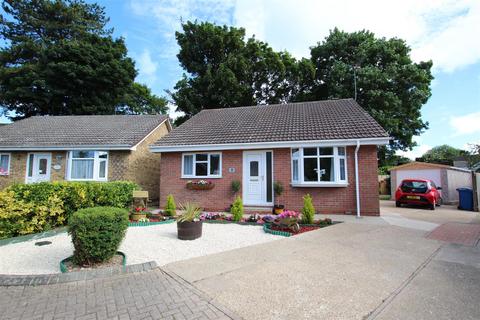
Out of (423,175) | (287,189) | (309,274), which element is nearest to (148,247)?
(309,274)

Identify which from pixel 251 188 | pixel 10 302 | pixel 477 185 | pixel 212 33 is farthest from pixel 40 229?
pixel 212 33

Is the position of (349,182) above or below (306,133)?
below

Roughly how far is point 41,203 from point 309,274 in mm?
7178

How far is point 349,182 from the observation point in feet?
31.5

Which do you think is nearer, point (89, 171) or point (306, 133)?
point (306, 133)

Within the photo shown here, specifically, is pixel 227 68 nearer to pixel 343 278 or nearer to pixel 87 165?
pixel 87 165

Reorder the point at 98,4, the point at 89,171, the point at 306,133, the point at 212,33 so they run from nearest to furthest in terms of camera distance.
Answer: the point at 306,133 → the point at 89,171 → the point at 212,33 → the point at 98,4

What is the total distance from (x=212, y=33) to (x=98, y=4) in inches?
718

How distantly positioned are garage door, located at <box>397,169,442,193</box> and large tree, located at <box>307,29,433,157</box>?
4.30 m

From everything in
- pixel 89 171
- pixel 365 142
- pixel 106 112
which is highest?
→ pixel 106 112

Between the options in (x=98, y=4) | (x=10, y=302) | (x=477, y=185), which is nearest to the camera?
(x=10, y=302)

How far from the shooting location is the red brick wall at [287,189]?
940 cm

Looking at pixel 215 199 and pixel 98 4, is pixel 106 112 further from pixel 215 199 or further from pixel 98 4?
pixel 215 199

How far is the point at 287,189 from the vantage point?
10172 millimetres
